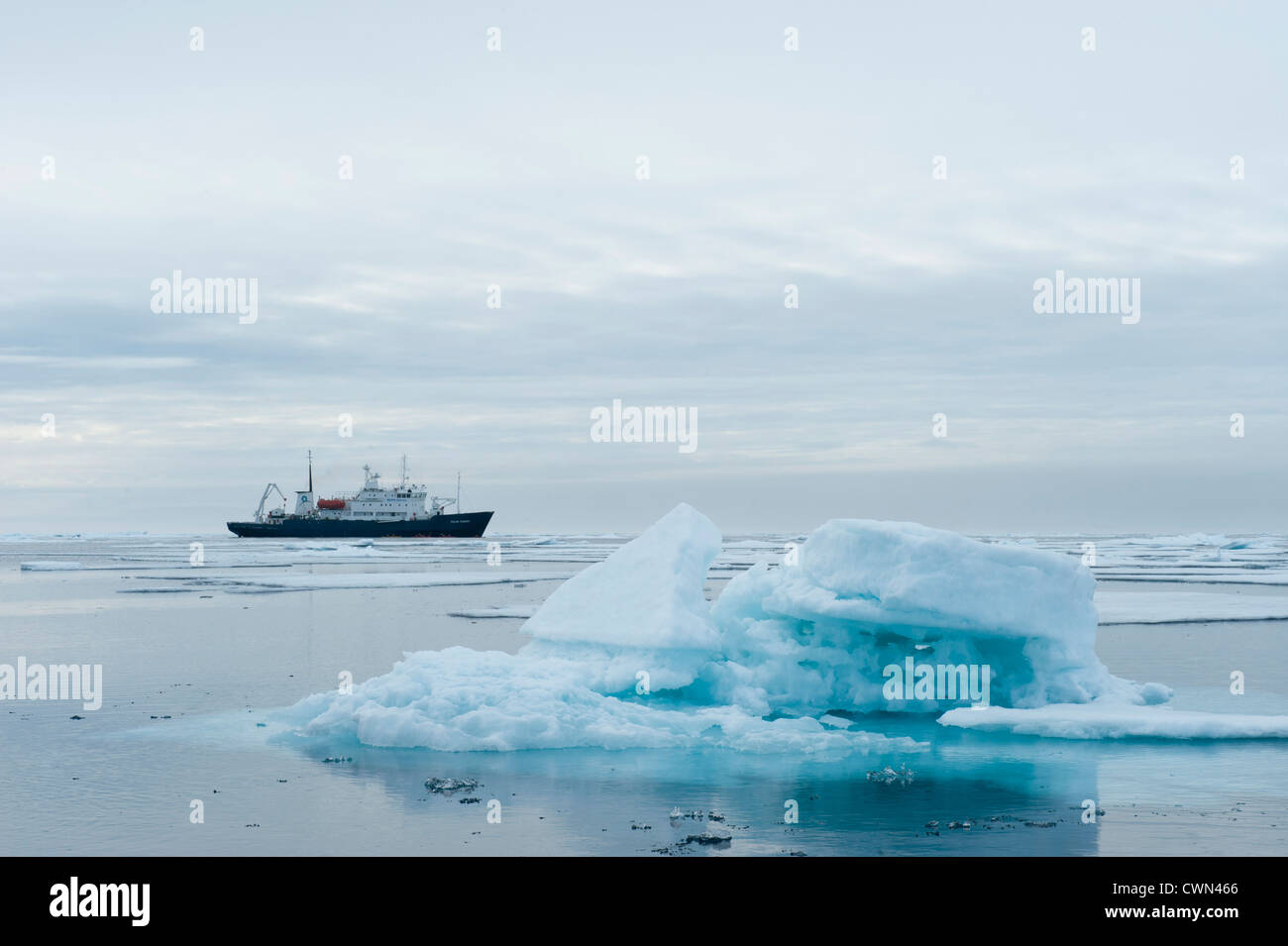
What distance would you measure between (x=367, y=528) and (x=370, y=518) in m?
1.91

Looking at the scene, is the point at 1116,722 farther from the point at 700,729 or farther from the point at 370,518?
the point at 370,518

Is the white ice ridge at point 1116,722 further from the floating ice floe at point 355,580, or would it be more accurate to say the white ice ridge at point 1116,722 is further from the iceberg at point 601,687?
the floating ice floe at point 355,580

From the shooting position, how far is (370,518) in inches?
3920

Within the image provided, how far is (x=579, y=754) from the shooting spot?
10.7 meters

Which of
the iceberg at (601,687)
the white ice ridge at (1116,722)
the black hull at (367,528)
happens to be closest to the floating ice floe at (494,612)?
the iceberg at (601,687)

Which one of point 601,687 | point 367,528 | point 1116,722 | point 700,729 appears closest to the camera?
point 1116,722

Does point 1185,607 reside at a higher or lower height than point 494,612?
lower

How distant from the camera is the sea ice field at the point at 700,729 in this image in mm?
7898

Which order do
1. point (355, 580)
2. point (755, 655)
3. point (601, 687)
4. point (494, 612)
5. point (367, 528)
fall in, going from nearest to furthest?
point (601, 687)
point (755, 655)
point (494, 612)
point (355, 580)
point (367, 528)

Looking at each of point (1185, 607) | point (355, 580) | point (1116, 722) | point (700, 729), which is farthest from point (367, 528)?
point (1116, 722)

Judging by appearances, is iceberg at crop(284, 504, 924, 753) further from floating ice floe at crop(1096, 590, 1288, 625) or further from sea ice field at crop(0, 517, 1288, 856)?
floating ice floe at crop(1096, 590, 1288, 625)

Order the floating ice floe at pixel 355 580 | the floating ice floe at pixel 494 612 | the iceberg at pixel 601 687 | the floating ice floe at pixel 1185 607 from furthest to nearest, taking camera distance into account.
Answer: the floating ice floe at pixel 355 580
the floating ice floe at pixel 494 612
the floating ice floe at pixel 1185 607
the iceberg at pixel 601 687
